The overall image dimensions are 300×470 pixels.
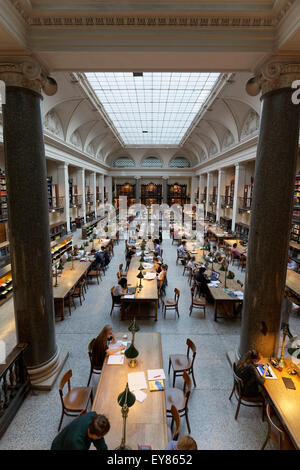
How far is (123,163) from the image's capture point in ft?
102

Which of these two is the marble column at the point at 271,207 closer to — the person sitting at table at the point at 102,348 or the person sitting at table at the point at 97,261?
the person sitting at table at the point at 102,348

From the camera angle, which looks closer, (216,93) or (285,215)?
(285,215)

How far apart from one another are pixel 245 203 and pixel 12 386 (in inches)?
554

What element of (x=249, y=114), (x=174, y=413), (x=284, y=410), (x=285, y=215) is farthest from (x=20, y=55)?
(x=249, y=114)

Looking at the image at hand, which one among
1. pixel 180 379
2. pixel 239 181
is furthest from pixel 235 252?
pixel 180 379

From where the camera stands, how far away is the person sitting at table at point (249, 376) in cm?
384

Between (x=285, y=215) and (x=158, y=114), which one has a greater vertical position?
(x=158, y=114)

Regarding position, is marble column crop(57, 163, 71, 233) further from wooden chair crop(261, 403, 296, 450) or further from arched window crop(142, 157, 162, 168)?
arched window crop(142, 157, 162, 168)

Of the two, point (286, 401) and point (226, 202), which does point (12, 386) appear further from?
point (226, 202)

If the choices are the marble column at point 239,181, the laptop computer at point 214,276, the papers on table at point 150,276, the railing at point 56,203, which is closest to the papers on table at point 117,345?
the papers on table at point 150,276

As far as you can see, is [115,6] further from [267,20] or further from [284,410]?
[284,410]

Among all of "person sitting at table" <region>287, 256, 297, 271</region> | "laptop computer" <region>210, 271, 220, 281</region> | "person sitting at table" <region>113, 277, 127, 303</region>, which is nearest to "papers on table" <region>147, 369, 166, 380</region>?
"person sitting at table" <region>113, 277, 127, 303</region>

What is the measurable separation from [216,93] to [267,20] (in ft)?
25.4

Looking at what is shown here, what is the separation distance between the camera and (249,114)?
12555 millimetres
